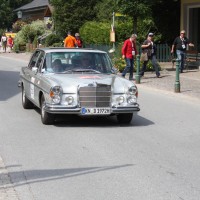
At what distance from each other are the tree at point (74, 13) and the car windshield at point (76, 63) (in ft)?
90.6

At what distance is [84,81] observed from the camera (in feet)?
32.7

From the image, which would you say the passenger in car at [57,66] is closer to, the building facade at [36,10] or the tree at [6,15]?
the building facade at [36,10]

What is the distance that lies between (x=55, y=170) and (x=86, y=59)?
467cm

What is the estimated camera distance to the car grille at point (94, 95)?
9.84 m

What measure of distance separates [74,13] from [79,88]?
96.7 feet

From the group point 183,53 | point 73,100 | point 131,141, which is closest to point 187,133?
point 131,141

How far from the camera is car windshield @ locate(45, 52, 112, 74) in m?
10.9

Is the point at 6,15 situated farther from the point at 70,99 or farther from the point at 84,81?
the point at 70,99

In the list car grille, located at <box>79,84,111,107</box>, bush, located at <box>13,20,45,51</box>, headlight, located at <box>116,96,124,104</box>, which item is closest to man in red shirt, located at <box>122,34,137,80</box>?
headlight, located at <box>116,96,124,104</box>

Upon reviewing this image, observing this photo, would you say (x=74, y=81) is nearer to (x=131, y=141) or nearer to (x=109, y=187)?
(x=131, y=141)

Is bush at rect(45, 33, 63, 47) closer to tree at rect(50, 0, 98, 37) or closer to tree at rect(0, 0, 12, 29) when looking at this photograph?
tree at rect(50, 0, 98, 37)

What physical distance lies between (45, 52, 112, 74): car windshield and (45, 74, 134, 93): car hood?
15.2 inches

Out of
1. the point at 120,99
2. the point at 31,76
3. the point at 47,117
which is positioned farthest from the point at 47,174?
the point at 31,76

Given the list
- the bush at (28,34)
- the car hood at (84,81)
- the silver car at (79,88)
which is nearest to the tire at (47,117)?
the silver car at (79,88)
